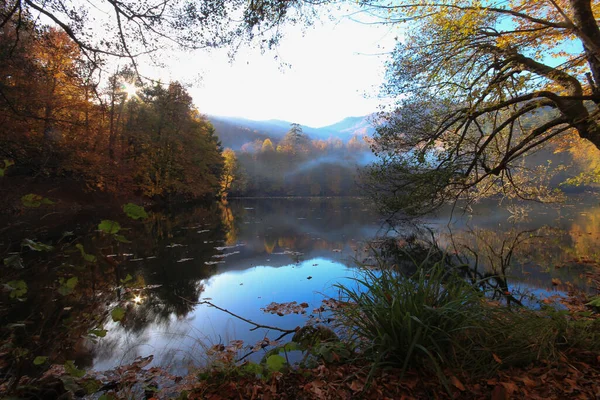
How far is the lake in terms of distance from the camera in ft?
12.1

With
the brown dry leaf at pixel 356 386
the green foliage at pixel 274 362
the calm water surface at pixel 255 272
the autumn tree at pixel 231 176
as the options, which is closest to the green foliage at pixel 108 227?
the green foliage at pixel 274 362

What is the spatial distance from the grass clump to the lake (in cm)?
155

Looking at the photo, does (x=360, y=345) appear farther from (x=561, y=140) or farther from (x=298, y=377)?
(x=561, y=140)

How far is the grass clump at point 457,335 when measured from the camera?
2.25 meters

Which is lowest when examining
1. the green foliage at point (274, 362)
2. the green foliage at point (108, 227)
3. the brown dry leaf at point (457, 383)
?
the green foliage at point (274, 362)

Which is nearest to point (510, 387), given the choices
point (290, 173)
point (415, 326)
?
point (415, 326)

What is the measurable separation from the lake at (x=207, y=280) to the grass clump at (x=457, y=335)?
155cm

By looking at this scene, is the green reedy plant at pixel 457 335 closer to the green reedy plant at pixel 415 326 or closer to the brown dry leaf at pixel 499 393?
the green reedy plant at pixel 415 326

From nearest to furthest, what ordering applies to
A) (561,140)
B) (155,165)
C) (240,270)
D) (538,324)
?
(538,324), (240,270), (561,140), (155,165)

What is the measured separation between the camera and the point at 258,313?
5246 millimetres

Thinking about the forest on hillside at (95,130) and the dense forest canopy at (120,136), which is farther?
the dense forest canopy at (120,136)

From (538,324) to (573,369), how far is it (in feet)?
1.37

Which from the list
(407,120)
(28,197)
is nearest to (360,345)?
(28,197)

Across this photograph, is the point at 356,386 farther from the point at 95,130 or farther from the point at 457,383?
the point at 95,130
